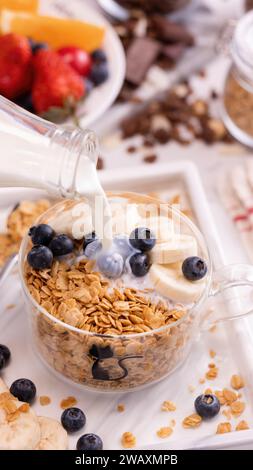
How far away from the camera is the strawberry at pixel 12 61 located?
1.71 meters

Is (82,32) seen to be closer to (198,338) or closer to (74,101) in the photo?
(74,101)

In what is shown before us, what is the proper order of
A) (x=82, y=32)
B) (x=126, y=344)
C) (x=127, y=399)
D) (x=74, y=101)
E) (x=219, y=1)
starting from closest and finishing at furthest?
(x=126, y=344) < (x=127, y=399) < (x=74, y=101) < (x=82, y=32) < (x=219, y=1)

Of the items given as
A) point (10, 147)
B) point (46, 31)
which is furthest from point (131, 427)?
point (46, 31)

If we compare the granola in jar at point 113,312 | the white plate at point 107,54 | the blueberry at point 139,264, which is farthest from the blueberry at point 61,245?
the white plate at point 107,54

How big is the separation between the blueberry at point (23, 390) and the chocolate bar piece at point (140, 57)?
93 cm

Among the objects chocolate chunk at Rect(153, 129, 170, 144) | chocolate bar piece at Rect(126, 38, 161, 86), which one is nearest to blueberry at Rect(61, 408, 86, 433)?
chocolate chunk at Rect(153, 129, 170, 144)

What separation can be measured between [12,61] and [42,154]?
0.71m

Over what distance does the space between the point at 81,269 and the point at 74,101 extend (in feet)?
2.06

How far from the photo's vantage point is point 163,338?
1103 millimetres

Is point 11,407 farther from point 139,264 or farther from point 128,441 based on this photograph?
point 139,264

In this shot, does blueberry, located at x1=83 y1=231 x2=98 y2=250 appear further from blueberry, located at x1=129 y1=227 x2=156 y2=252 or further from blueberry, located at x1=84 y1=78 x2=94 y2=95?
blueberry, located at x1=84 y1=78 x2=94 y2=95

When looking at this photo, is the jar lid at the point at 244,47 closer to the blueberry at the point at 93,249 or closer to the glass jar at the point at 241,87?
the glass jar at the point at 241,87

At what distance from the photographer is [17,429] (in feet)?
3.49

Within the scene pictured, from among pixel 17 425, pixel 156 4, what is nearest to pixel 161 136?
pixel 156 4
